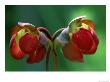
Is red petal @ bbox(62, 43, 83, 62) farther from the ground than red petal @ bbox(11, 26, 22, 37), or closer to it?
closer to it

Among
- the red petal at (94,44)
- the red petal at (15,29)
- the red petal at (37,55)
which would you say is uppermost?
the red petal at (15,29)

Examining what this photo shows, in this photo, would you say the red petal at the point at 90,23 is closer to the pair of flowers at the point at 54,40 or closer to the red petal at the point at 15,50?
the pair of flowers at the point at 54,40

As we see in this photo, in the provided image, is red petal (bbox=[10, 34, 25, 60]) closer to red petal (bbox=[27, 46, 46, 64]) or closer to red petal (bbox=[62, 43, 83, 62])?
red petal (bbox=[27, 46, 46, 64])

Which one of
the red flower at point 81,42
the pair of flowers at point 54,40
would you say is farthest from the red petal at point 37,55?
the red flower at point 81,42

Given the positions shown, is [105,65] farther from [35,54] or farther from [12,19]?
[12,19]

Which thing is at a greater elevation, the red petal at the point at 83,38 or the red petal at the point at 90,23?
the red petal at the point at 90,23

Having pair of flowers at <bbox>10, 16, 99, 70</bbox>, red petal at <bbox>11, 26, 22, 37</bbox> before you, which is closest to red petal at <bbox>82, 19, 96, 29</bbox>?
pair of flowers at <bbox>10, 16, 99, 70</bbox>
